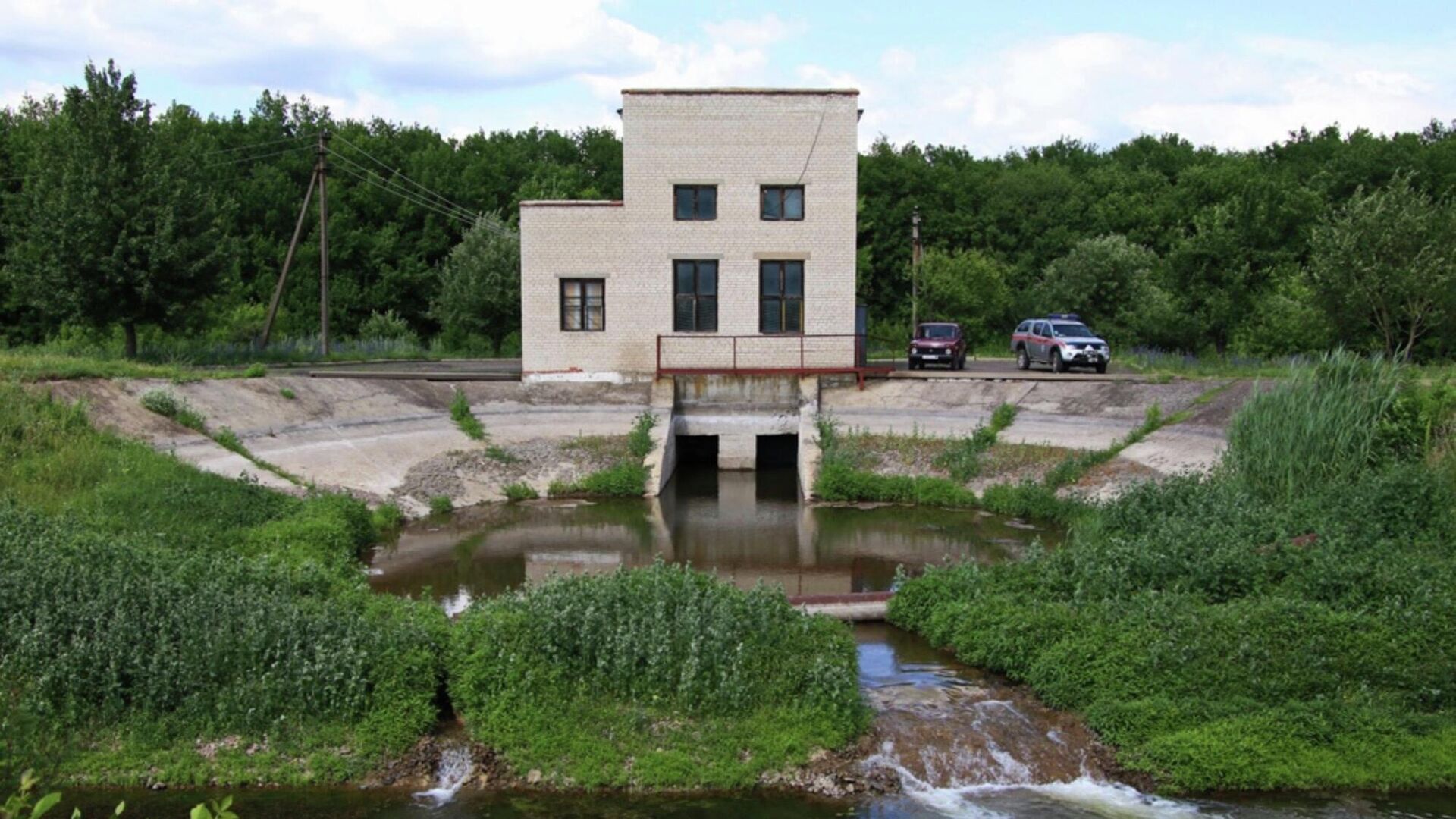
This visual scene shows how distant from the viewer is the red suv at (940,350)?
3690 cm

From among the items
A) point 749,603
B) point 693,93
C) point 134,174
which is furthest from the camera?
point 134,174

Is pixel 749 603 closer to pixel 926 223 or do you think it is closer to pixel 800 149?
pixel 800 149

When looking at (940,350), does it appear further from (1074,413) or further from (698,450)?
(1074,413)

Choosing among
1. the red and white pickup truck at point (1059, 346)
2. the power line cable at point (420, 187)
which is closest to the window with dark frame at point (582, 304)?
the red and white pickup truck at point (1059, 346)

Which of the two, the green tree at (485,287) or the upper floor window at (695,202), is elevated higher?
the upper floor window at (695,202)

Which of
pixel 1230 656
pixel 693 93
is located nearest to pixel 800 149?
pixel 693 93

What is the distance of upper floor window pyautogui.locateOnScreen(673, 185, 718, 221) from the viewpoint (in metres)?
31.5

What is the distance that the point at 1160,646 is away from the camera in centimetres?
1266

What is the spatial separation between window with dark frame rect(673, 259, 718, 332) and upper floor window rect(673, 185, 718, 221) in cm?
115

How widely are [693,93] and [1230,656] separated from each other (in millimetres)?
22314

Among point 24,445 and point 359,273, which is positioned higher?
point 359,273

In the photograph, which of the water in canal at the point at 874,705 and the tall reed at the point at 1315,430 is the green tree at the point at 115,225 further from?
the tall reed at the point at 1315,430

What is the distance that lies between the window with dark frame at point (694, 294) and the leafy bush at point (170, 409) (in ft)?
40.4

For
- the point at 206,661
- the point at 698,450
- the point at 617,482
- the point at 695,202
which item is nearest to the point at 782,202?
the point at 695,202
